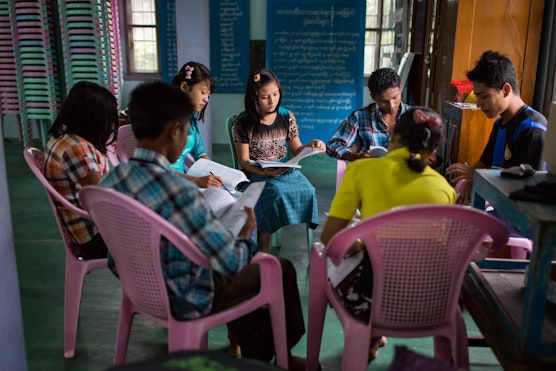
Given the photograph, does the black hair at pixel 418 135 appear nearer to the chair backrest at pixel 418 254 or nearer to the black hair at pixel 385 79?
the chair backrest at pixel 418 254

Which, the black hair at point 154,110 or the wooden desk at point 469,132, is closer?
the black hair at point 154,110

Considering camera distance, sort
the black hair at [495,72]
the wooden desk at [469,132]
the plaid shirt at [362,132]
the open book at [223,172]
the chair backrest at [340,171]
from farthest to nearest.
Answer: the wooden desk at [469,132] → the plaid shirt at [362,132] → the chair backrest at [340,171] → the open book at [223,172] → the black hair at [495,72]

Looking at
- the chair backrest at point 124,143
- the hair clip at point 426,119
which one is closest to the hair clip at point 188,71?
the chair backrest at point 124,143

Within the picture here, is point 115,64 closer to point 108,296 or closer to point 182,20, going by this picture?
point 182,20

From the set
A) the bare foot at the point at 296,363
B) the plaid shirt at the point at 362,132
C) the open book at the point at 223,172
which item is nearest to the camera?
the bare foot at the point at 296,363

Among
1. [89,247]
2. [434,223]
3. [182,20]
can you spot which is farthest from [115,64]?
[434,223]

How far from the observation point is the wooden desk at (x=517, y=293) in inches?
58.5

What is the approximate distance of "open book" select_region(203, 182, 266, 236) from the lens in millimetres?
1718

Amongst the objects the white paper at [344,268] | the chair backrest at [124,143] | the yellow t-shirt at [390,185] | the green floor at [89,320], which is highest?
the yellow t-shirt at [390,185]

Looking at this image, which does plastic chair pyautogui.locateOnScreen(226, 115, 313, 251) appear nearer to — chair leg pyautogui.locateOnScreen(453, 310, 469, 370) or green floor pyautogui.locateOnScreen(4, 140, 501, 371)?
green floor pyautogui.locateOnScreen(4, 140, 501, 371)

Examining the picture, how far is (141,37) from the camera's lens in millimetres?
7707

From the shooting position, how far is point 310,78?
282 inches

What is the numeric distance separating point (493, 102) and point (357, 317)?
4.78 feet

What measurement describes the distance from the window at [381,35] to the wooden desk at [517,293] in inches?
200
